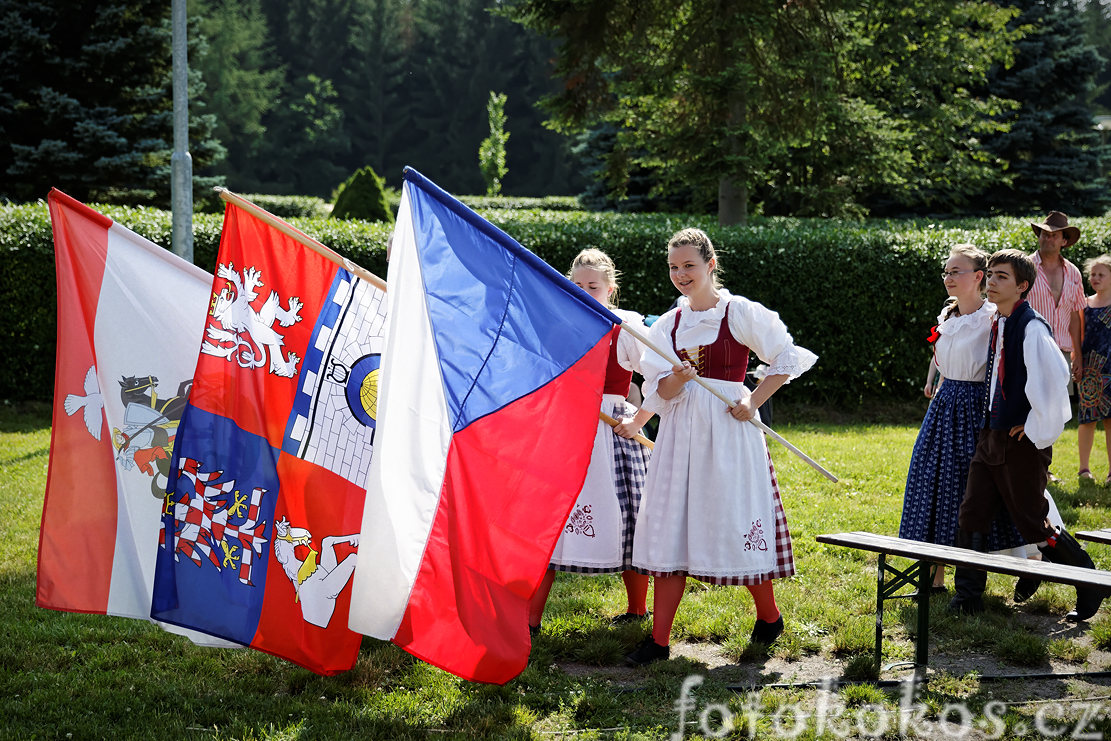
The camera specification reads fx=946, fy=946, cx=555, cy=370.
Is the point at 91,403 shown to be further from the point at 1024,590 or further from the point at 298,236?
the point at 1024,590

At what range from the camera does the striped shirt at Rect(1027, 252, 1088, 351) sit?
26.0ft

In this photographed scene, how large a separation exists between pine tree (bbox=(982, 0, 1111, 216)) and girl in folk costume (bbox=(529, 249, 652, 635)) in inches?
970

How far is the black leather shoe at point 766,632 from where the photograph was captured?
462 cm

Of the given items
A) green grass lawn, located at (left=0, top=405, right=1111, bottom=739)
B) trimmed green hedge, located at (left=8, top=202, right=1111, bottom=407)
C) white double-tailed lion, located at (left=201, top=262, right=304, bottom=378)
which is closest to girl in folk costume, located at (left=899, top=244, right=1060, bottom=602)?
green grass lawn, located at (left=0, top=405, right=1111, bottom=739)

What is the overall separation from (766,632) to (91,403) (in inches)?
129

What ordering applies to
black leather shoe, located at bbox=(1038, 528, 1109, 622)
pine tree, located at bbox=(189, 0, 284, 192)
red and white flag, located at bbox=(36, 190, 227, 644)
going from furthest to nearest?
pine tree, located at bbox=(189, 0, 284, 192) < black leather shoe, located at bbox=(1038, 528, 1109, 622) < red and white flag, located at bbox=(36, 190, 227, 644)

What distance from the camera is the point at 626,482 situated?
4.77 meters

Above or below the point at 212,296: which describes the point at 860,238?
above

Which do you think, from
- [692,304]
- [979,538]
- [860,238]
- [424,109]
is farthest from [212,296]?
[424,109]

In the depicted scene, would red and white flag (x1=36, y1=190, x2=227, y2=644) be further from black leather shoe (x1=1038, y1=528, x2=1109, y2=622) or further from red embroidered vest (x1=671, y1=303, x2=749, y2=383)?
black leather shoe (x1=1038, y1=528, x2=1109, y2=622)

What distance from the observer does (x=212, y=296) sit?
150 inches

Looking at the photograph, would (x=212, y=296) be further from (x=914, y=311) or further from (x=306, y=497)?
(x=914, y=311)

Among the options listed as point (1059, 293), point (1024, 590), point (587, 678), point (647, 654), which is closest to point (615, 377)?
point (647, 654)

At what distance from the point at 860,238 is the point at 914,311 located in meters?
1.07
